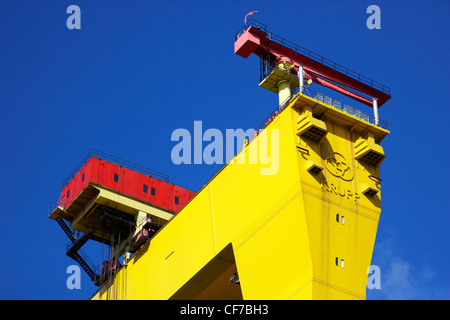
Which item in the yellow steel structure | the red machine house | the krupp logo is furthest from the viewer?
the red machine house

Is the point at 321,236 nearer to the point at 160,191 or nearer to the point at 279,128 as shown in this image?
the point at 279,128

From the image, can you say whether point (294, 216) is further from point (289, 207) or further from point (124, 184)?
point (124, 184)

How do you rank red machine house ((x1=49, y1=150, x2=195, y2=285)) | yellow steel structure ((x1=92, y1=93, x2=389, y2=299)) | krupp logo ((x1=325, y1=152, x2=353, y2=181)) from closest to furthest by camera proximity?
yellow steel structure ((x1=92, y1=93, x2=389, y2=299)), krupp logo ((x1=325, y1=152, x2=353, y2=181)), red machine house ((x1=49, y1=150, x2=195, y2=285))

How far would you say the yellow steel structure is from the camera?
47.0 m

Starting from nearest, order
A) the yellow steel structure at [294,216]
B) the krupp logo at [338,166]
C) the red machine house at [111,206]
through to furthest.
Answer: the yellow steel structure at [294,216], the krupp logo at [338,166], the red machine house at [111,206]

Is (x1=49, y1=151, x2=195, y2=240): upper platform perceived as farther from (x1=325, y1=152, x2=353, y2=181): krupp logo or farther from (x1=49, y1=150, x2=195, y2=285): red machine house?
(x1=325, y1=152, x2=353, y2=181): krupp logo

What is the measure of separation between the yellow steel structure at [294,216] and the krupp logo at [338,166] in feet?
0.20

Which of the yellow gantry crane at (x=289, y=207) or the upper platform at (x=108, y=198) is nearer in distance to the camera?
the yellow gantry crane at (x=289, y=207)

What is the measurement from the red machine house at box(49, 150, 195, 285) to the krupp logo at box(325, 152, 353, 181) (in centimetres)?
1951

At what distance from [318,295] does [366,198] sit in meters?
7.41

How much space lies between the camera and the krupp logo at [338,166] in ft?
164

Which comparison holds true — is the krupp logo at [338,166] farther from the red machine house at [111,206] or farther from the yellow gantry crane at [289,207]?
the red machine house at [111,206]

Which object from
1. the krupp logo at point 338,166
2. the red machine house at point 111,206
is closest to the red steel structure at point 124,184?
the red machine house at point 111,206

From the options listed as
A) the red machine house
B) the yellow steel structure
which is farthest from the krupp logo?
the red machine house
